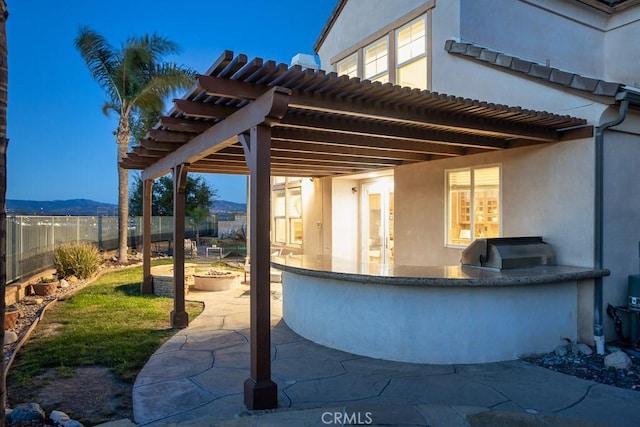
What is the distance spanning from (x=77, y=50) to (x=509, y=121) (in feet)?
51.5

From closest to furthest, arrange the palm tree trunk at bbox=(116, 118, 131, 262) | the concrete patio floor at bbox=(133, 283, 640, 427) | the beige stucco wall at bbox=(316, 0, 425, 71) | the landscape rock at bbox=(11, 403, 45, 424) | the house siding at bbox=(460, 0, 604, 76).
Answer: the landscape rock at bbox=(11, 403, 45, 424), the concrete patio floor at bbox=(133, 283, 640, 427), the house siding at bbox=(460, 0, 604, 76), the beige stucco wall at bbox=(316, 0, 425, 71), the palm tree trunk at bbox=(116, 118, 131, 262)

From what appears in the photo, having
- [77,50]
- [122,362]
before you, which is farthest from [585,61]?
[77,50]

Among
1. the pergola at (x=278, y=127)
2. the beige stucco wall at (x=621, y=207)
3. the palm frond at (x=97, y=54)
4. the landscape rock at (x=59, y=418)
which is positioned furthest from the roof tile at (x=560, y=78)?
the palm frond at (x=97, y=54)

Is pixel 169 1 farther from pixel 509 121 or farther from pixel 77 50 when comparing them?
pixel 509 121

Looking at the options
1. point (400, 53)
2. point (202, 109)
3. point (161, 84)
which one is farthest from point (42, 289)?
point (400, 53)

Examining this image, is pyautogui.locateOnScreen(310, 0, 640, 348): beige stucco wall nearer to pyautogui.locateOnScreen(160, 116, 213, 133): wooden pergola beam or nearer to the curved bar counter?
the curved bar counter

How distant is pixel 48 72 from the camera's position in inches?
2467

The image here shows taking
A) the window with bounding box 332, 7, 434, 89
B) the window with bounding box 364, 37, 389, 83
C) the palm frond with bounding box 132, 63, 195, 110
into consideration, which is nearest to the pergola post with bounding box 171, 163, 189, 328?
the window with bounding box 332, 7, 434, 89

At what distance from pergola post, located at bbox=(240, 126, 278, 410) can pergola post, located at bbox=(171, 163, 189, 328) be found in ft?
10.5

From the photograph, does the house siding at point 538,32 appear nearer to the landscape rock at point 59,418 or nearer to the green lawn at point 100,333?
the green lawn at point 100,333

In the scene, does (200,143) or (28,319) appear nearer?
(200,143)

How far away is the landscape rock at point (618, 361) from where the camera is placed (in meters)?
→ 5.44

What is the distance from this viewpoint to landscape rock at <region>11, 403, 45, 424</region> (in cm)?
362

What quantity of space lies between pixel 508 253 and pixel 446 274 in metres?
1.06
